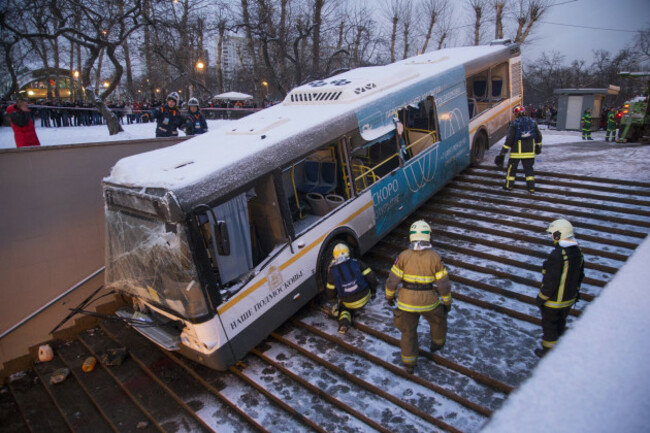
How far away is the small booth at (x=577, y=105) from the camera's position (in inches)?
786

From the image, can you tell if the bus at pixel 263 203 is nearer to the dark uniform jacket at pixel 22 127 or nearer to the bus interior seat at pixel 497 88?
the bus interior seat at pixel 497 88

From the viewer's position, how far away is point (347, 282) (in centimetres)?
518

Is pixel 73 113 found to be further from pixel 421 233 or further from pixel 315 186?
pixel 421 233

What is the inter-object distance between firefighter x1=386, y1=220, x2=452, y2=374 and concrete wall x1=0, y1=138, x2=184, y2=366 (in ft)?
23.7

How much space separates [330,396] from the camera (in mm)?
4609

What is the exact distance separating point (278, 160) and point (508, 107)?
8131 millimetres

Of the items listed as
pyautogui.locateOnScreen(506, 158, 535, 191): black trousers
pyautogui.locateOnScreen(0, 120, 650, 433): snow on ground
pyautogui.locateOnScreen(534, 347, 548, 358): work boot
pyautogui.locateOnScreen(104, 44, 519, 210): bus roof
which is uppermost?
pyautogui.locateOnScreen(104, 44, 519, 210): bus roof

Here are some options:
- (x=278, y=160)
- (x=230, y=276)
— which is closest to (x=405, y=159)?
(x=278, y=160)

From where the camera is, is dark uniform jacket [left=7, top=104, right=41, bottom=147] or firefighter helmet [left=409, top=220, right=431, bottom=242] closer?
firefighter helmet [left=409, top=220, right=431, bottom=242]

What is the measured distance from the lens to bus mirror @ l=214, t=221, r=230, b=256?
4145mm

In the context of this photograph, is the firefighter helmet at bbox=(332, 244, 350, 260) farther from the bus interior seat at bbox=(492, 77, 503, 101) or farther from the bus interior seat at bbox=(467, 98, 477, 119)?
the bus interior seat at bbox=(492, 77, 503, 101)

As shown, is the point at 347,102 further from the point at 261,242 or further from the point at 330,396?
the point at 330,396

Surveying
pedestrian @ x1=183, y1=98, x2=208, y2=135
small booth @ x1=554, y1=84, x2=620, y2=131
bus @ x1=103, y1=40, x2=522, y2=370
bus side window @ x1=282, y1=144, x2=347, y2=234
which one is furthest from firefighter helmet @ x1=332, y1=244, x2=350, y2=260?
small booth @ x1=554, y1=84, x2=620, y2=131

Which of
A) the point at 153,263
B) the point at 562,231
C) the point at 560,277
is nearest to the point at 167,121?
the point at 153,263
